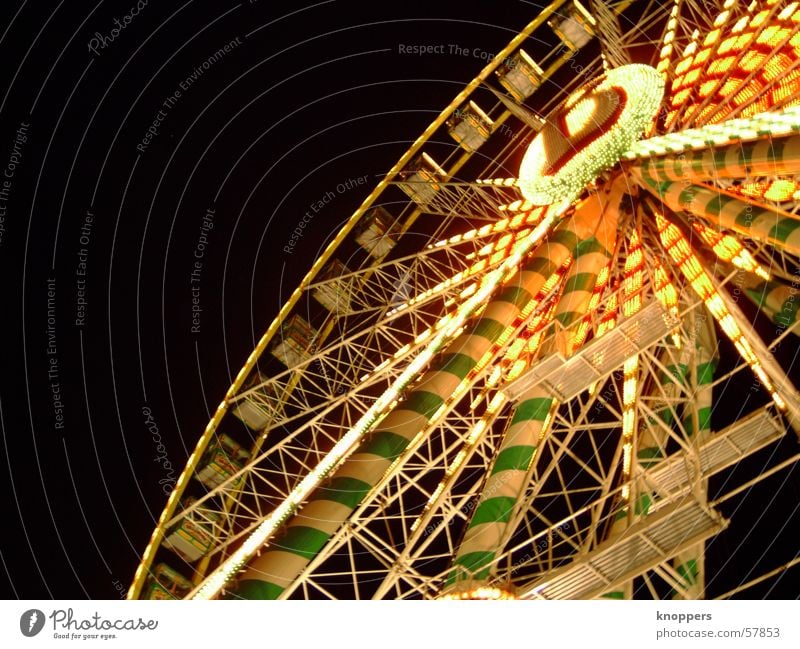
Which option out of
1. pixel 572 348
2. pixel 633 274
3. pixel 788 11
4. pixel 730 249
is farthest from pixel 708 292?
pixel 788 11

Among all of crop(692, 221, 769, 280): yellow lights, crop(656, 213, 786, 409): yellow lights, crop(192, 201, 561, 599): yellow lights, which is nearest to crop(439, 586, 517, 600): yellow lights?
crop(192, 201, 561, 599): yellow lights

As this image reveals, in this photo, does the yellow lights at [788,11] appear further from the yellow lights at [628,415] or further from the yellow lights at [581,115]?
the yellow lights at [628,415]

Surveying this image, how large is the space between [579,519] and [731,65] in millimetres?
11567

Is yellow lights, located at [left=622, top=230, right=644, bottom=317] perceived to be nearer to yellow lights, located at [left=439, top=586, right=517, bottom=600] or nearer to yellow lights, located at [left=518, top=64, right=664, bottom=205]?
yellow lights, located at [left=518, top=64, right=664, bottom=205]

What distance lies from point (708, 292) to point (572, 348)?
89.1 inches

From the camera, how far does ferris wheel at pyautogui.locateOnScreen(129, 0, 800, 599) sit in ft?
34.2

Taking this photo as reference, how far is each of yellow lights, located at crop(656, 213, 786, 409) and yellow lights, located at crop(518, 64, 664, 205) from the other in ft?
6.88

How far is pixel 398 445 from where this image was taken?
11867 mm

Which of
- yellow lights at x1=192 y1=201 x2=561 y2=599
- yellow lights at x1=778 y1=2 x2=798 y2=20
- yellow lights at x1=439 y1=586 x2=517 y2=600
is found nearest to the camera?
yellow lights at x1=439 y1=586 x2=517 y2=600

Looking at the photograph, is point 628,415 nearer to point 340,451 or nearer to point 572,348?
point 572,348

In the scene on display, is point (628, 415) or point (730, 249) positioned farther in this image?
point (730, 249)

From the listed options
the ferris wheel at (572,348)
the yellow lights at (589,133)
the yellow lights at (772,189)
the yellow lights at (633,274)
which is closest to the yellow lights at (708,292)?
the ferris wheel at (572,348)

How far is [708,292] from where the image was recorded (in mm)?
12852
